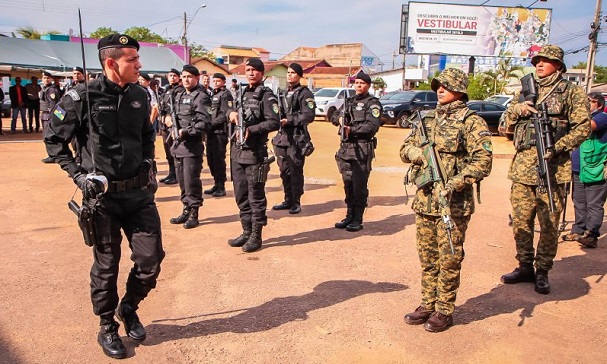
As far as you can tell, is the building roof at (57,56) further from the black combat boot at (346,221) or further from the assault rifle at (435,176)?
the assault rifle at (435,176)

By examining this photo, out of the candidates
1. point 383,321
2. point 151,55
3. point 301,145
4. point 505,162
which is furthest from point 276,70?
point 383,321

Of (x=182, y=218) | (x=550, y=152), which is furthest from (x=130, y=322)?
(x=550, y=152)

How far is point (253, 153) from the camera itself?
542cm

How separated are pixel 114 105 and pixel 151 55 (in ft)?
60.5

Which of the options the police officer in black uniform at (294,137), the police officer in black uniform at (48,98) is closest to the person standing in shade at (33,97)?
the police officer in black uniform at (48,98)

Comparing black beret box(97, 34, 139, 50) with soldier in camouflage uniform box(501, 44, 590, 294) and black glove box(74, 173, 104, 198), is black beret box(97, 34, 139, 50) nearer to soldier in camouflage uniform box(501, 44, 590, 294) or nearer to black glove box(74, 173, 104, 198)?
black glove box(74, 173, 104, 198)

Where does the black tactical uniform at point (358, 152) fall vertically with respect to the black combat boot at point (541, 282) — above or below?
above

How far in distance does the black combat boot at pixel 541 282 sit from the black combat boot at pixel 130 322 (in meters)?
3.44

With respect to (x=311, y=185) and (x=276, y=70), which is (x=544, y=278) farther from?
(x=276, y=70)

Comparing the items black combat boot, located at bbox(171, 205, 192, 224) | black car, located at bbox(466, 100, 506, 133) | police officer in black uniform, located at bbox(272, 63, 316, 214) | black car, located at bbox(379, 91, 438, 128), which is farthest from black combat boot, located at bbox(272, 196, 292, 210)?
black car, located at bbox(379, 91, 438, 128)

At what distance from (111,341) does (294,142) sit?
4.41 m

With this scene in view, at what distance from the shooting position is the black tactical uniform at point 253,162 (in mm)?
5402

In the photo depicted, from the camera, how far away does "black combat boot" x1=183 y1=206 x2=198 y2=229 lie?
629 centimetres

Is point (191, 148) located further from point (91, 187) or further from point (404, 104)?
point (404, 104)
